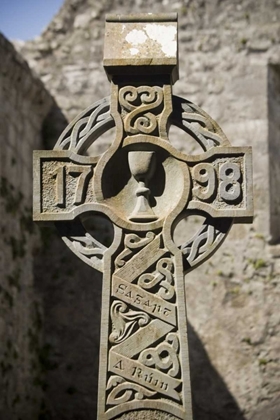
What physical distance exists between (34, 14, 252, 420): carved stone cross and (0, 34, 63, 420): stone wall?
311 cm

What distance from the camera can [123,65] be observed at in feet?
12.8

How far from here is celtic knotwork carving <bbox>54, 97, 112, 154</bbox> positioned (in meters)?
3.98

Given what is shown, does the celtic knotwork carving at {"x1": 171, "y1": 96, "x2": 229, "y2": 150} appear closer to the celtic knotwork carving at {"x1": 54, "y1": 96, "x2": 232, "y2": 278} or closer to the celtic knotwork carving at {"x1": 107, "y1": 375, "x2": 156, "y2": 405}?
the celtic knotwork carving at {"x1": 54, "y1": 96, "x2": 232, "y2": 278}

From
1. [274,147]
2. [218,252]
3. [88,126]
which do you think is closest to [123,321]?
[88,126]

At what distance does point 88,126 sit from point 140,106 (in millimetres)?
260

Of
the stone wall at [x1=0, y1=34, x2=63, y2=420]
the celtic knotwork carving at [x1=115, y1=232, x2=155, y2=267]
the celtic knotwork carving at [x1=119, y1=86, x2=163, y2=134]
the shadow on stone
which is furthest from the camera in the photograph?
the shadow on stone

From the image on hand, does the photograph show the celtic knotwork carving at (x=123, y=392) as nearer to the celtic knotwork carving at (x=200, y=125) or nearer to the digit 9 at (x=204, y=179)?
the digit 9 at (x=204, y=179)

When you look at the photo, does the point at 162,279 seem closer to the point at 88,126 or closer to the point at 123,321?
the point at 123,321

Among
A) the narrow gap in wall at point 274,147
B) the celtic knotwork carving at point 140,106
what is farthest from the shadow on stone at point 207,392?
the celtic knotwork carving at point 140,106

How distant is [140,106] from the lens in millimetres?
3957

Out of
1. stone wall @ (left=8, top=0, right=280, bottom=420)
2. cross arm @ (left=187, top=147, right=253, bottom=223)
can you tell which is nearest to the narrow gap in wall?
stone wall @ (left=8, top=0, right=280, bottom=420)

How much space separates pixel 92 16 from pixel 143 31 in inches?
175

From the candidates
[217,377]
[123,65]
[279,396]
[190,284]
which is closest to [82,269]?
[190,284]

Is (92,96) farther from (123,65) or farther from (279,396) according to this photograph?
(123,65)
